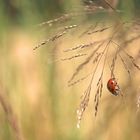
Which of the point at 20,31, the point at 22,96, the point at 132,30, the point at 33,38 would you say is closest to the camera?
the point at 132,30

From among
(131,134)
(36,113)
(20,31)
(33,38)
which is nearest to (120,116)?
(131,134)

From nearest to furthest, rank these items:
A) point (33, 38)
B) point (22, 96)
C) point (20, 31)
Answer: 1. point (22, 96)
2. point (33, 38)
3. point (20, 31)

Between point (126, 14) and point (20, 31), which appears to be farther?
point (20, 31)

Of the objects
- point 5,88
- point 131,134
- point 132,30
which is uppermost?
point 132,30

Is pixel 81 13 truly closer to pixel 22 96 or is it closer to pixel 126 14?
pixel 126 14

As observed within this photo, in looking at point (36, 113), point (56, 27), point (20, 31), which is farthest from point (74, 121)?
point (20, 31)

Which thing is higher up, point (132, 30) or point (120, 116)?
point (132, 30)
